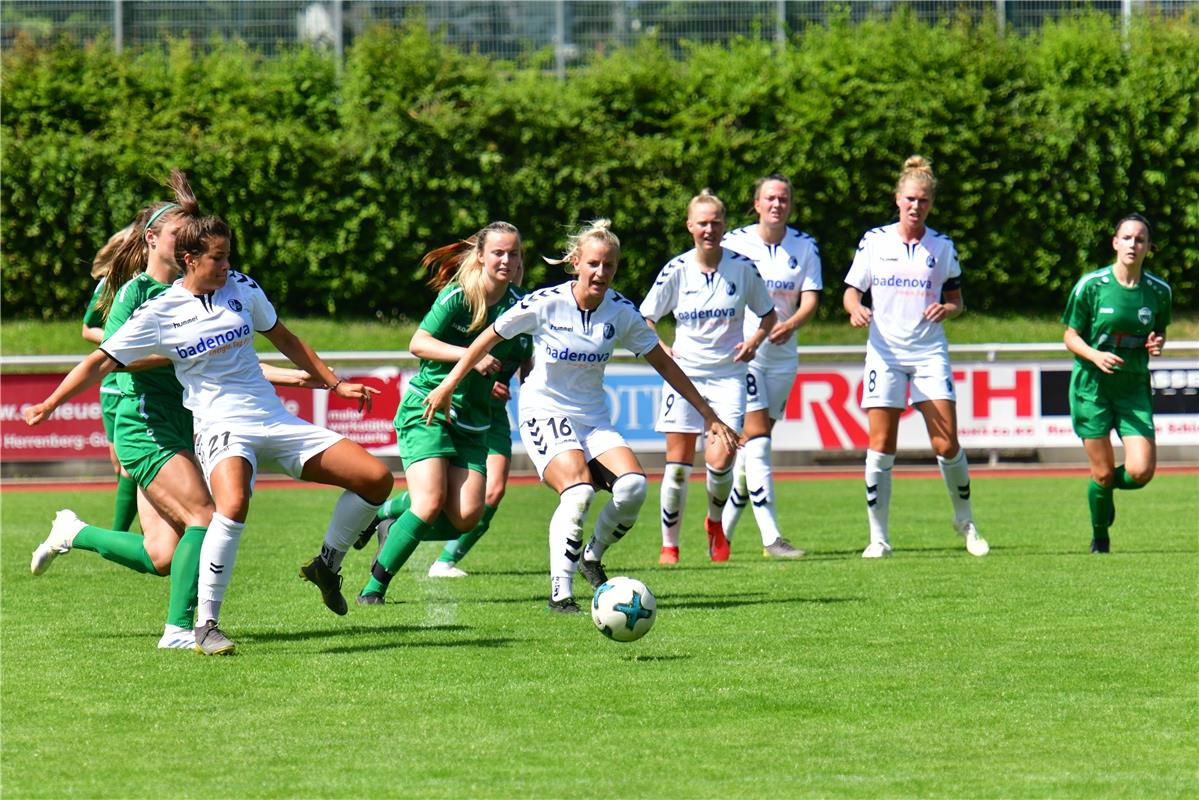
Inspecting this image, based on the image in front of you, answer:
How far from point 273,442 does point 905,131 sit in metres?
17.2

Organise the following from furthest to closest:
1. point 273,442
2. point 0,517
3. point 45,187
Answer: point 45,187, point 0,517, point 273,442

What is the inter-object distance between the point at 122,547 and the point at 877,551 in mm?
4856

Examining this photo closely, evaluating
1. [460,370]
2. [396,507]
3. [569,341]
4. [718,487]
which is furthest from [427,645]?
[718,487]

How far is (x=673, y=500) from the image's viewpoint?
10.5 metres

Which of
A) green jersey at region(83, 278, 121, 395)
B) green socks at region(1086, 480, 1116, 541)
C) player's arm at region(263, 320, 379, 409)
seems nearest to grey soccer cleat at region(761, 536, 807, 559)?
green socks at region(1086, 480, 1116, 541)

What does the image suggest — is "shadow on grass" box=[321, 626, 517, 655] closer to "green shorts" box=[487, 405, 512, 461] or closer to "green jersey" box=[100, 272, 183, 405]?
"green jersey" box=[100, 272, 183, 405]

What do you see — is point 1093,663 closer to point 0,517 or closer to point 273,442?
point 273,442

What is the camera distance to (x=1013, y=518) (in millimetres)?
13062

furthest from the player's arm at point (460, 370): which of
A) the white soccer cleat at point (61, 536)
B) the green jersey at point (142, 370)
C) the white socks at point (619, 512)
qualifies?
the white soccer cleat at point (61, 536)

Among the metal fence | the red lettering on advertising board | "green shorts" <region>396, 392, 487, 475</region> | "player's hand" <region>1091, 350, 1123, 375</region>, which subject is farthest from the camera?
the metal fence

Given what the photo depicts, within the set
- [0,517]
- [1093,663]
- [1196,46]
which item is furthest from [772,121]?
[1093,663]

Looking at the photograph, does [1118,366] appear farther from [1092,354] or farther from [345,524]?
[345,524]

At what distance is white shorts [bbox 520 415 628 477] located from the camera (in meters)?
8.17

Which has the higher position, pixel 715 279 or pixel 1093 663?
pixel 715 279
